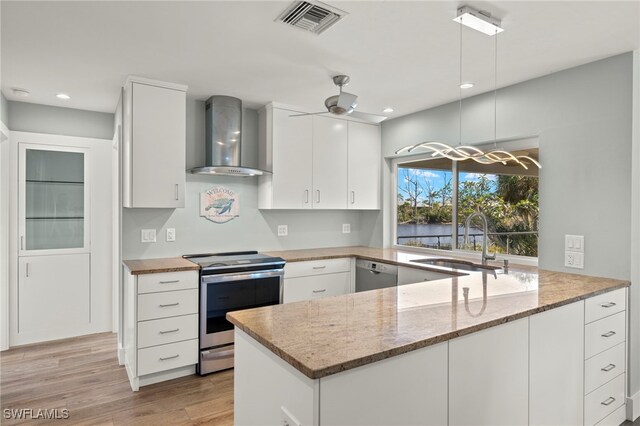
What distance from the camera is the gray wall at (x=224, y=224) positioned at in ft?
11.4

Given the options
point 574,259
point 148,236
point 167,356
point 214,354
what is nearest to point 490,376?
point 574,259

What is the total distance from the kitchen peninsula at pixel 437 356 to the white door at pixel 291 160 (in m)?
2.00

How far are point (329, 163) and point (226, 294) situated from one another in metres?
1.83

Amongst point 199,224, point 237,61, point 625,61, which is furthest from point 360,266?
point 625,61

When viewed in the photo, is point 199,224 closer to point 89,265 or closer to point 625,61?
point 89,265

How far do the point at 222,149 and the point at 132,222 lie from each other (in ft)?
3.41

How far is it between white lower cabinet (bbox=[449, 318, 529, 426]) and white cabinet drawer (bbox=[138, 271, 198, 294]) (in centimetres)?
223

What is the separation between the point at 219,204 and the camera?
12.6 feet

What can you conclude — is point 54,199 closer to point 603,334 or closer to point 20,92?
point 20,92

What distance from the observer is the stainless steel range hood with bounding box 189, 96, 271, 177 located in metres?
3.51

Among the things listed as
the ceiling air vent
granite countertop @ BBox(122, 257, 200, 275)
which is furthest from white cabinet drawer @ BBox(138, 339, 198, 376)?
the ceiling air vent

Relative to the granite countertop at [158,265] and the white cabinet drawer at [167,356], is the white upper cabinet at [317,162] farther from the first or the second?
the white cabinet drawer at [167,356]

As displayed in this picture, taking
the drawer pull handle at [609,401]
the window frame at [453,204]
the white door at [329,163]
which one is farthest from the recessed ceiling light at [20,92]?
the drawer pull handle at [609,401]

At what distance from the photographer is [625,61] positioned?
2.48 m
